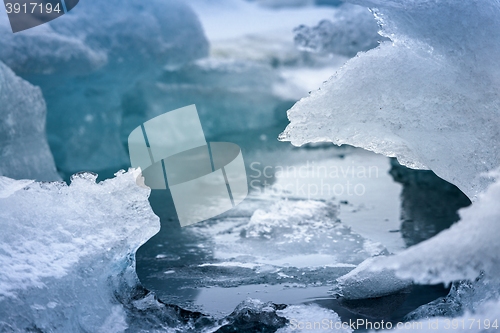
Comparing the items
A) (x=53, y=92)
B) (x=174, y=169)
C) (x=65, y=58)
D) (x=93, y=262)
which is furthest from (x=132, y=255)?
(x=53, y=92)

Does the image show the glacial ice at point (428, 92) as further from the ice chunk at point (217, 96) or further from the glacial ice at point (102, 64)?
the ice chunk at point (217, 96)

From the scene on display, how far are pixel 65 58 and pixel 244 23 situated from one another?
218cm

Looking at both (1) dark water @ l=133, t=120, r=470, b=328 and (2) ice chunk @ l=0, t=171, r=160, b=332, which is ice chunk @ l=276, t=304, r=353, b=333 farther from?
(2) ice chunk @ l=0, t=171, r=160, b=332

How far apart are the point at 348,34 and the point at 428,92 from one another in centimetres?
286

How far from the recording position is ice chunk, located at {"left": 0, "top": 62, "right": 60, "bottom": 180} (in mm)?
3451

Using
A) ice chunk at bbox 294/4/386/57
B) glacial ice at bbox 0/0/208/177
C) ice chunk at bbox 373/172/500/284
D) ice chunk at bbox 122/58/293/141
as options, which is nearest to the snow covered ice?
ice chunk at bbox 373/172/500/284

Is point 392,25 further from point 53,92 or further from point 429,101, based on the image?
point 53,92

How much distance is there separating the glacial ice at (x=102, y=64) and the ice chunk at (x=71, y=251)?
273 centimetres

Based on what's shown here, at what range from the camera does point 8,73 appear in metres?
3.49

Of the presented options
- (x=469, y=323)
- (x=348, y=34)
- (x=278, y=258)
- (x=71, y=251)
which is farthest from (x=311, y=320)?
(x=348, y=34)

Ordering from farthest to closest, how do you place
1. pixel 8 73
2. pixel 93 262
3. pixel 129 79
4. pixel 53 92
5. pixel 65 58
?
pixel 129 79
pixel 53 92
pixel 65 58
pixel 8 73
pixel 93 262

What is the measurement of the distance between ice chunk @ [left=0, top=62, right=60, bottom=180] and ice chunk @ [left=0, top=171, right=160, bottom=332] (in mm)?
1686

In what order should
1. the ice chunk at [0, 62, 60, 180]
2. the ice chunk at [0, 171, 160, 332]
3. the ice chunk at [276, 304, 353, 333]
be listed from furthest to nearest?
the ice chunk at [0, 62, 60, 180], the ice chunk at [276, 304, 353, 333], the ice chunk at [0, 171, 160, 332]

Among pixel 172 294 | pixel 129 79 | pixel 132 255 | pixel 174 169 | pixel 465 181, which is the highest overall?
pixel 465 181
